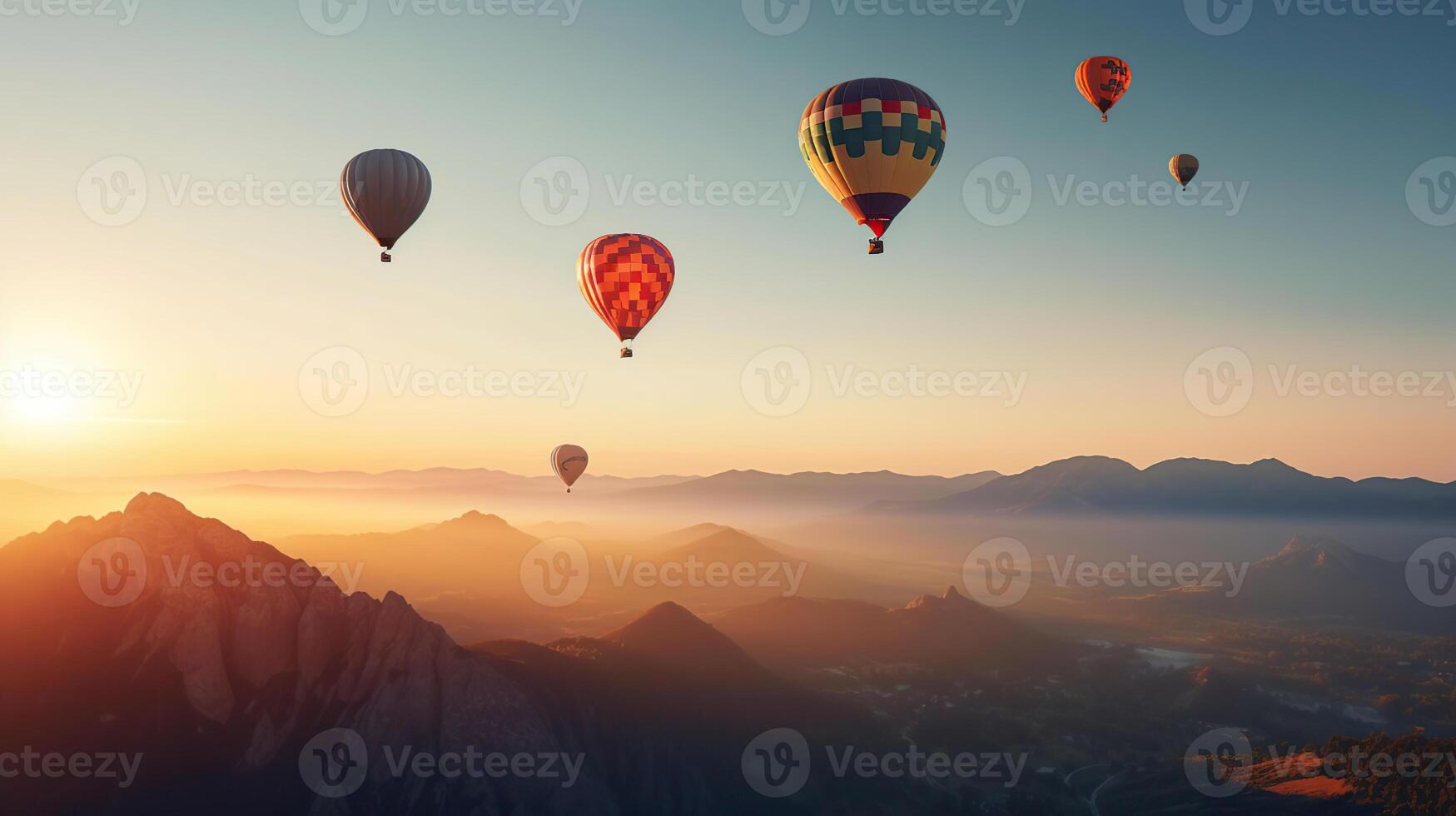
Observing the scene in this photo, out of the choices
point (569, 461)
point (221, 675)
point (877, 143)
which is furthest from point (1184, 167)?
point (221, 675)

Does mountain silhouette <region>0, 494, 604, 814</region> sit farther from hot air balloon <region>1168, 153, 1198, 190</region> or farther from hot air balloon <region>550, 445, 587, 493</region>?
hot air balloon <region>1168, 153, 1198, 190</region>

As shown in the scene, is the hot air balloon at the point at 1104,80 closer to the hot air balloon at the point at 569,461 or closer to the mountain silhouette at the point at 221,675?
the hot air balloon at the point at 569,461

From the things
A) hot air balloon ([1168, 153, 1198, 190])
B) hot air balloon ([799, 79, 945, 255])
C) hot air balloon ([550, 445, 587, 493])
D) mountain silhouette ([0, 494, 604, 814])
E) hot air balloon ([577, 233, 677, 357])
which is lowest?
mountain silhouette ([0, 494, 604, 814])

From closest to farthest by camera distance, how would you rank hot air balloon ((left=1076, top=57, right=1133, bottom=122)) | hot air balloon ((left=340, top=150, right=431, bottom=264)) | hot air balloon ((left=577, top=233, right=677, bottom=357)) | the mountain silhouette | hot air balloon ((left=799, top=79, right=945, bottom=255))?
hot air balloon ((left=799, top=79, right=945, bottom=255)), hot air balloon ((left=340, top=150, right=431, bottom=264)), hot air balloon ((left=577, top=233, right=677, bottom=357)), hot air balloon ((left=1076, top=57, right=1133, bottom=122)), the mountain silhouette

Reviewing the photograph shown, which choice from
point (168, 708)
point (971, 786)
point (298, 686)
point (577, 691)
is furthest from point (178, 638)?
point (971, 786)

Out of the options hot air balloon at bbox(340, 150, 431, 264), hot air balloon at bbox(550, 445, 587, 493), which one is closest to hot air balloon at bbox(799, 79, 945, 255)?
hot air balloon at bbox(340, 150, 431, 264)

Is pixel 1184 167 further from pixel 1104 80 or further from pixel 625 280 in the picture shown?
pixel 625 280

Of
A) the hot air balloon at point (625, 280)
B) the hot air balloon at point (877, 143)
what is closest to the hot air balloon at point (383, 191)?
the hot air balloon at point (625, 280)
